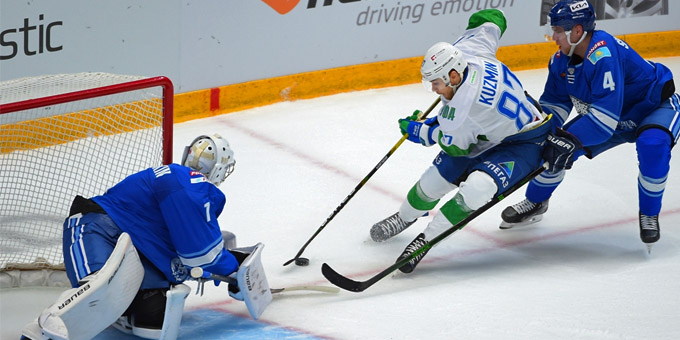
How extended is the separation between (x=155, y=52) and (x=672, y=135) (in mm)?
2802

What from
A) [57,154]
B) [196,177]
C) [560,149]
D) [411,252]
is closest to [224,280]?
[196,177]

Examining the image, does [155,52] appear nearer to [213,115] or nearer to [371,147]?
[213,115]

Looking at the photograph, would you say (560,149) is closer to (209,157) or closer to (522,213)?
(522,213)

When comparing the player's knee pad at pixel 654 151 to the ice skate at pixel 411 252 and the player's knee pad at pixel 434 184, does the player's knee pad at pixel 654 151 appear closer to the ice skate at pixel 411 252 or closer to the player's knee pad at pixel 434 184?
the player's knee pad at pixel 434 184

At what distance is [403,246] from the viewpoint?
165 inches

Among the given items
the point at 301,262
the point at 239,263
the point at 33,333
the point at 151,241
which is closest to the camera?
the point at 33,333

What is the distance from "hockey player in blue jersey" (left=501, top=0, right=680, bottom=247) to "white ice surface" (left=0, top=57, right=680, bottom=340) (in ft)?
1.24

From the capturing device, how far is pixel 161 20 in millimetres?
5391

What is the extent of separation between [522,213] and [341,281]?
115cm

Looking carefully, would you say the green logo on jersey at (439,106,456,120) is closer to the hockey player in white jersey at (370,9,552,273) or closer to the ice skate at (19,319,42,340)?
the hockey player in white jersey at (370,9,552,273)

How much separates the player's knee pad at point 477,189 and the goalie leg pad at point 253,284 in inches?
32.8

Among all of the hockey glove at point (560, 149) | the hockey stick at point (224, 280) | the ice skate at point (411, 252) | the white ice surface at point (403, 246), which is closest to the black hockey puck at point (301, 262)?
the white ice surface at point (403, 246)

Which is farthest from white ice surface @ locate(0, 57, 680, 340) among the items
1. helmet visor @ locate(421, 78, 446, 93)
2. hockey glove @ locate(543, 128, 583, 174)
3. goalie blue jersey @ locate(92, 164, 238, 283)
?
helmet visor @ locate(421, 78, 446, 93)

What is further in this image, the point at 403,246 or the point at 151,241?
the point at 403,246
